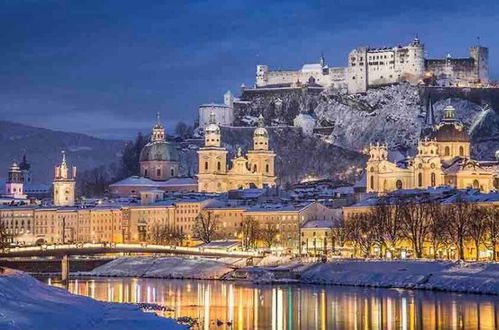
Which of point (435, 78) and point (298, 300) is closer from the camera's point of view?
point (298, 300)

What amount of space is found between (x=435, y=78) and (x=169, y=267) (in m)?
77.2

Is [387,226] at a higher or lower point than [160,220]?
lower

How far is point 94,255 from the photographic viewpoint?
387 ft

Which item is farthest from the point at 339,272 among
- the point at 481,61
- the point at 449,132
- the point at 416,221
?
the point at 481,61

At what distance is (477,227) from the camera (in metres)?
102

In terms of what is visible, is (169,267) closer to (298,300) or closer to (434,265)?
(434,265)

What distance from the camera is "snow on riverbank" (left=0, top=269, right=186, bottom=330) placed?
51500 mm

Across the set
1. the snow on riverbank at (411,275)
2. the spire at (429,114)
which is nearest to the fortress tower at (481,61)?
the spire at (429,114)

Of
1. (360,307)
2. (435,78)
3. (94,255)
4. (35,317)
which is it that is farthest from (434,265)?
(435,78)

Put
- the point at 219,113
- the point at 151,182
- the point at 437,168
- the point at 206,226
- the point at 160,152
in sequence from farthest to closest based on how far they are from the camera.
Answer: the point at 219,113 → the point at 160,152 → the point at 151,182 → the point at 437,168 → the point at 206,226

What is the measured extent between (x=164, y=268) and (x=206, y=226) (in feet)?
102

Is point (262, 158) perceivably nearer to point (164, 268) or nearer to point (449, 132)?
point (449, 132)

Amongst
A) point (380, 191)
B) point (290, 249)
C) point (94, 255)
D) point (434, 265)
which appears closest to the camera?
point (434, 265)

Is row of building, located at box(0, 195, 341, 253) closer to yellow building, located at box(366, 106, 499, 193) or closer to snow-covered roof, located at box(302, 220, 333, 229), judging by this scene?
snow-covered roof, located at box(302, 220, 333, 229)
